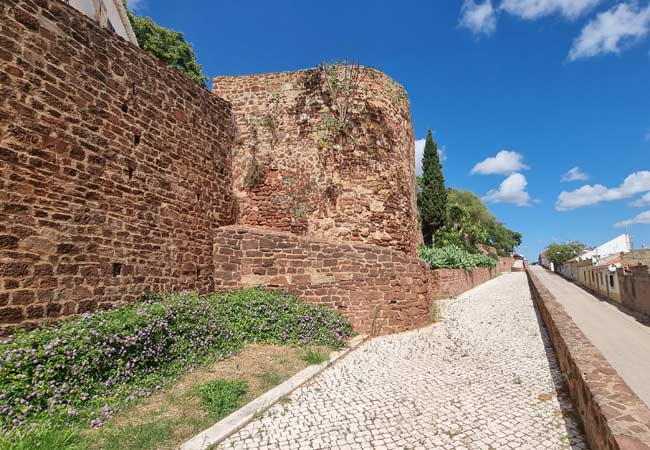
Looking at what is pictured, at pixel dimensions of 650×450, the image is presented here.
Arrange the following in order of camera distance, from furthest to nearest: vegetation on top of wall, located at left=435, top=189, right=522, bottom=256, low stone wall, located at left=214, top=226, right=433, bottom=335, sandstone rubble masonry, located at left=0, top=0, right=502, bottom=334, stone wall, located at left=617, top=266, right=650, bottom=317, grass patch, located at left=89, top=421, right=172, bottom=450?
1. vegetation on top of wall, located at left=435, top=189, right=522, bottom=256
2. stone wall, located at left=617, top=266, right=650, bottom=317
3. low stone wall, located at left=214, top=226, right=433, bottom=335
4. sandstone rubble masonry, located at left=0, top=0, right=502, bottom=334
5. grass patch, located at left=89, top=421, right=172, bottom=450

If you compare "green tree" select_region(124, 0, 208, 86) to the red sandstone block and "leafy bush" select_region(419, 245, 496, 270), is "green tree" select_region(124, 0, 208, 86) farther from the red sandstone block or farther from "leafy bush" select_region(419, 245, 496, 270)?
the red sandstone block

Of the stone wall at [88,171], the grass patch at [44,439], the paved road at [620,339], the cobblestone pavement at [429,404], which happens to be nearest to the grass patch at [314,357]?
the cobblestone pavement at [429,404]

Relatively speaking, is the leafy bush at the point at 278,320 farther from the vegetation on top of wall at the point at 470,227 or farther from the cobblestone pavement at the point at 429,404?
the vegetation on top of wall at the point at 470,227

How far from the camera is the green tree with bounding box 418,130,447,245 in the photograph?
27.5 metres

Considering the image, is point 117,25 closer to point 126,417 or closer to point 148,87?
point 148,87

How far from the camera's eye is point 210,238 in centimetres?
882

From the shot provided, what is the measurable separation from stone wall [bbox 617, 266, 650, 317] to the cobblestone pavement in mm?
10477

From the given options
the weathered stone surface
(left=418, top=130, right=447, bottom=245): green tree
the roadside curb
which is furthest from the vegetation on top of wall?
the roadside curb

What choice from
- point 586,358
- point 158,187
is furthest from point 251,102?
point 586,358

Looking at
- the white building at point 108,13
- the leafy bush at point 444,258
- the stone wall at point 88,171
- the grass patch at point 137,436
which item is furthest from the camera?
the leafy bush at point 444,258

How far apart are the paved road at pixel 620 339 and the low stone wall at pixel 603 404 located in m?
2.54

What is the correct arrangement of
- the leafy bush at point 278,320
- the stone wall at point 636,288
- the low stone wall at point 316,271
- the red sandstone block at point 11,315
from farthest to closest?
1. the stone wall at point 636,288
2. the low stone wall at point 316,271
3. the leafy bush at point 278,320
4. the red sandstone block at point 11,315

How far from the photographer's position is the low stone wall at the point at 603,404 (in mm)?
2521

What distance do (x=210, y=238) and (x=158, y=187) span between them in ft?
6.40
